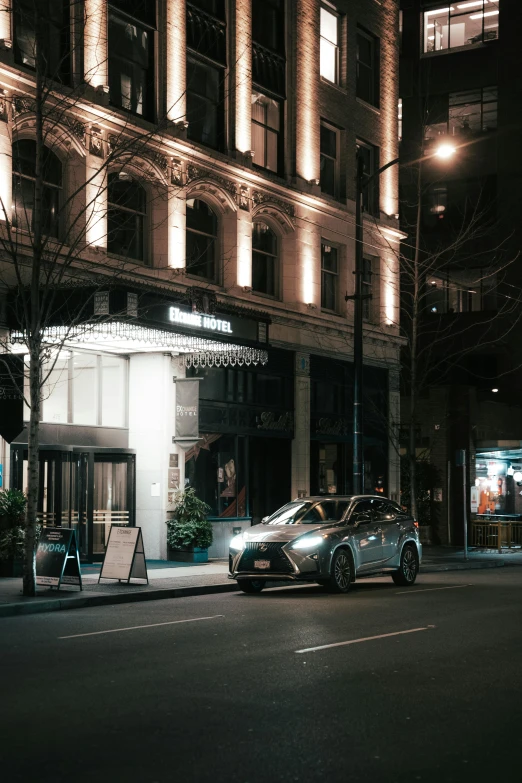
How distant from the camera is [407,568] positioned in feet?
68.9

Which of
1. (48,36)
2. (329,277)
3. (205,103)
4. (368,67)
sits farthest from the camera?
(368,67)

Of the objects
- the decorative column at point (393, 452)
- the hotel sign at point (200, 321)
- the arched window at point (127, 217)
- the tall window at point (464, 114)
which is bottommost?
the decorative column at point (393, 452)

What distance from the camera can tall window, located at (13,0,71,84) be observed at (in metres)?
22.4

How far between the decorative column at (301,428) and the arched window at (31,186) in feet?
30.5

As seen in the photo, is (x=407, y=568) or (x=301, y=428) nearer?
(x=407, y=568)

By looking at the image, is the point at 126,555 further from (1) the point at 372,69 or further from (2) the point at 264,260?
(1) the point at 372,69

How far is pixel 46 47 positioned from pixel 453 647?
632 inches

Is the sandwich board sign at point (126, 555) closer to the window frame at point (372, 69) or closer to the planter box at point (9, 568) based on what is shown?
the planter box at point (9, 568)

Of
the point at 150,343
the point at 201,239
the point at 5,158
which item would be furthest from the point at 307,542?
the point at 201,239

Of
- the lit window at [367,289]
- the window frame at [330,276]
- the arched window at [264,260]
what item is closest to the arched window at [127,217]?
the arched window at [264,260]

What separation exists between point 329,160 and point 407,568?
16.3 metres

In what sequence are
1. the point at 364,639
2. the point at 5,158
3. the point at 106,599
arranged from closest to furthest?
the point at 364,639 < the point at 106,599 < the point at 5,158

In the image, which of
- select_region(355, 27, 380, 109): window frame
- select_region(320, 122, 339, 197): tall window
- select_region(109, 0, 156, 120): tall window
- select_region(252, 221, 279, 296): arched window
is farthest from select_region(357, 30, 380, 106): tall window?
select_region(109, 0, 156, 120): tall window

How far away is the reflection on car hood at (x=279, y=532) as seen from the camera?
18406mm
